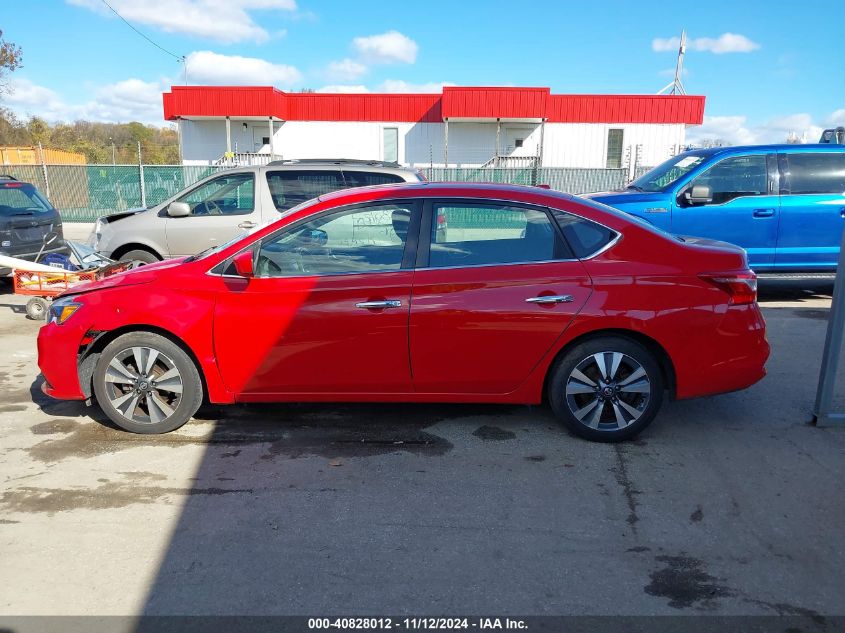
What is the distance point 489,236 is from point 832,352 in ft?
8.38

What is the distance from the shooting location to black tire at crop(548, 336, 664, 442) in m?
4.17

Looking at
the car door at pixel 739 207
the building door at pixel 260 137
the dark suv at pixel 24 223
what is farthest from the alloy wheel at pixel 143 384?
the building door at pixel 260 137

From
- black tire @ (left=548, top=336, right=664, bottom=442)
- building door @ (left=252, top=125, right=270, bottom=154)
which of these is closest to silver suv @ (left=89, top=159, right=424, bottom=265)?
black tire @ (left=548, top=336, right=664, bottom=442)

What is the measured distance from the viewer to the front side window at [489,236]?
13.8 feet

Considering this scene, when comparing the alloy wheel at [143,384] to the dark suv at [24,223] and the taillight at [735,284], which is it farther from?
the dark suv at [24,223]

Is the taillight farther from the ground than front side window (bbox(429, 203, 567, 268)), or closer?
closer

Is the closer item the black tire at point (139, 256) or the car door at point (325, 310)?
the car door at point (325, 310)

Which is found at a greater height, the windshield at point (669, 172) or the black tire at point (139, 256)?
the windshield at point (669, 172)

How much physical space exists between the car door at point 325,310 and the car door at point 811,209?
6479 millimetres

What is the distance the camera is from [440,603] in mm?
2752

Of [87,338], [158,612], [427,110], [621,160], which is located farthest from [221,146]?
[158,612]

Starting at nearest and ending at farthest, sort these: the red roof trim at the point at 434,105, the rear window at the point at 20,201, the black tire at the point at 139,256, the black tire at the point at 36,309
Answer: the black tire at the point at 36,309
the black tire at the point at 139,256
the rear window at the point at 20,201
the red roof trim at the point at 434,105

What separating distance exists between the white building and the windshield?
833 inches

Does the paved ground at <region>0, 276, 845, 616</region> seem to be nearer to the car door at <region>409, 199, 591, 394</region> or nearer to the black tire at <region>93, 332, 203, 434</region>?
the black tire at <region>93, 332, 203, 434</region>
